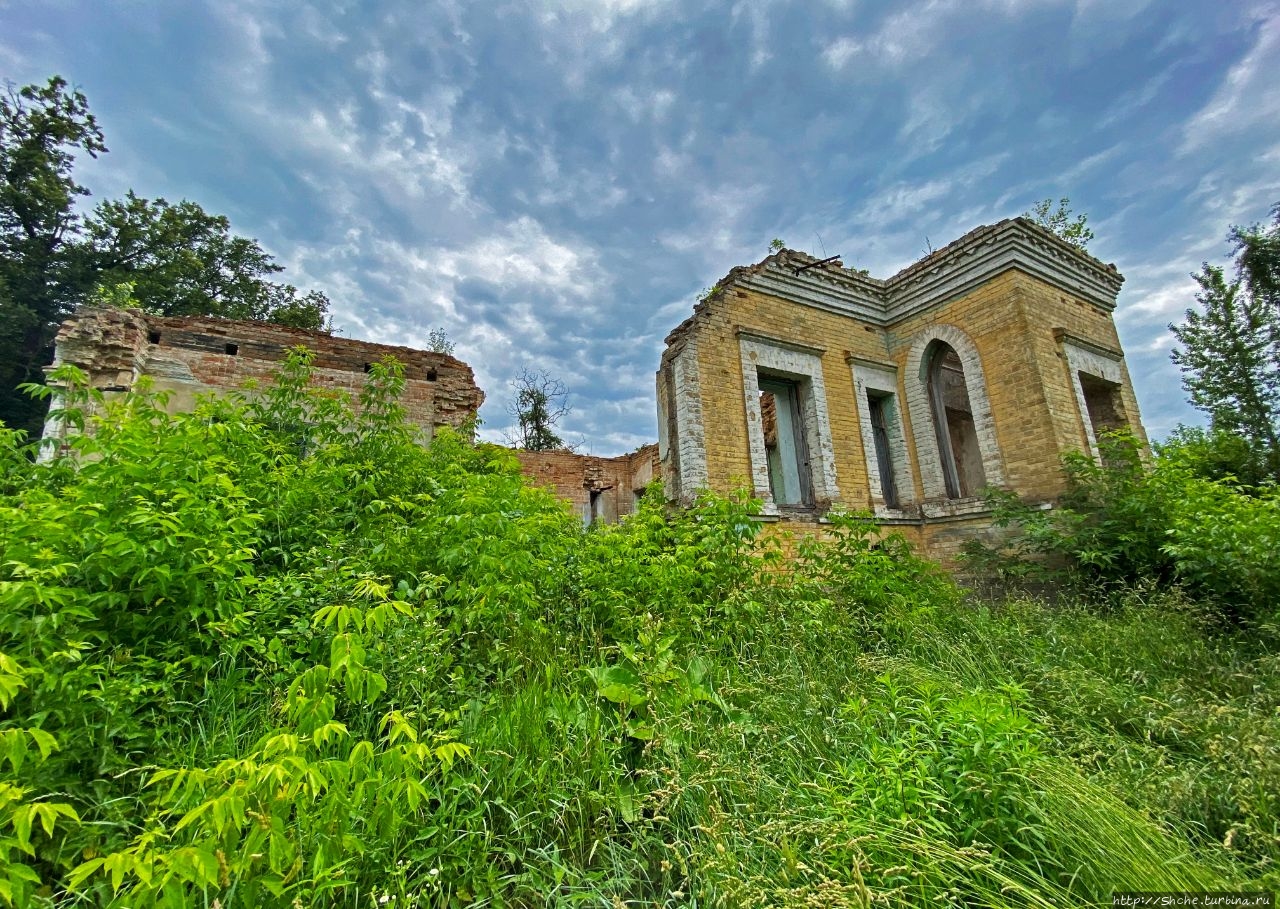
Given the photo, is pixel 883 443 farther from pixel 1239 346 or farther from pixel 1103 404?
pixel 1239 346

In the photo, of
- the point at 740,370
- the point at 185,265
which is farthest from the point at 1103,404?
the point at 185,265

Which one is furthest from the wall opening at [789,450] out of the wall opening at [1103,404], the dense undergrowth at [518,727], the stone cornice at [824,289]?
the wall opening at [1103,404]

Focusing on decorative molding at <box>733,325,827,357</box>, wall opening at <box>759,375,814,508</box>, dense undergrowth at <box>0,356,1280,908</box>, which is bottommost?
dense undergrowth at <box>0,356,1280,908</box>

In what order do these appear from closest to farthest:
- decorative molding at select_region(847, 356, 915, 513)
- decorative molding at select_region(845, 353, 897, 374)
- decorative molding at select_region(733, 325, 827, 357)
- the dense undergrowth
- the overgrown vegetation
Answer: the dense undergrowth → the overgrown vegetation → decorative molding at select_region(733, 325, 827, 357) → decorative molding at select_region(847, 356, 915, 513) → decorative molding at select_region(845, 353, 897, 374)

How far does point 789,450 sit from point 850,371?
190 centimetres

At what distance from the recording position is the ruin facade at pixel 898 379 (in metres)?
8.02

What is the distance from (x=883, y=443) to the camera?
32.3 ft

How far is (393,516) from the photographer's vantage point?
4473 mm

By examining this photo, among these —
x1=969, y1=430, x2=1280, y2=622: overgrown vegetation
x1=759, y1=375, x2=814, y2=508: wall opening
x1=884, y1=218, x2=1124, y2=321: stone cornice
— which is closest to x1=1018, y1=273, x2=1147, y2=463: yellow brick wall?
x1=884, y1=218, x2=1124, y2=321: stone cornice

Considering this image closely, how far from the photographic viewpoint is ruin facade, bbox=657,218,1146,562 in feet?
26.3

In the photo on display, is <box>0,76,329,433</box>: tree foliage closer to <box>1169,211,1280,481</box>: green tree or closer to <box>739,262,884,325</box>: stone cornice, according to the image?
<box>739,262,884,325</box>: stone cornice

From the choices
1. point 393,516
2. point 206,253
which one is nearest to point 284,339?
point 393,516

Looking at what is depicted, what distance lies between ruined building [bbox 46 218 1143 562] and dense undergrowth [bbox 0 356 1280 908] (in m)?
3.90

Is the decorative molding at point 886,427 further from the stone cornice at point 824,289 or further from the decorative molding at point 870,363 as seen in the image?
the stone cornice at point 824,289
